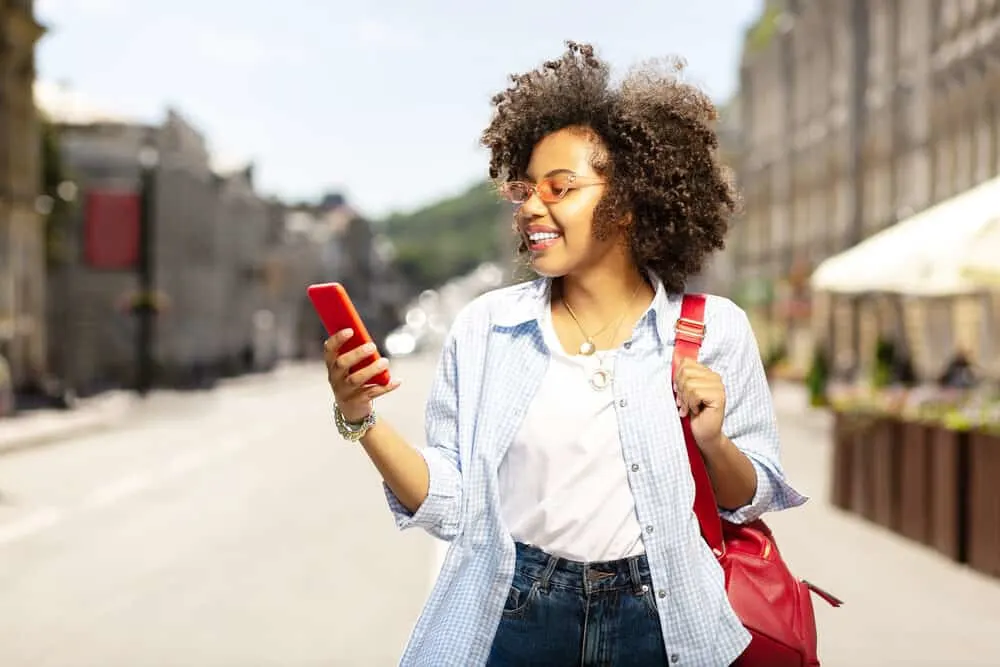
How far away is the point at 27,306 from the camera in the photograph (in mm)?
42719

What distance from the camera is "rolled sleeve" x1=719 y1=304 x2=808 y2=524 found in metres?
2.96

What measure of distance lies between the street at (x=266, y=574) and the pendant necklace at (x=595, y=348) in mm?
5096

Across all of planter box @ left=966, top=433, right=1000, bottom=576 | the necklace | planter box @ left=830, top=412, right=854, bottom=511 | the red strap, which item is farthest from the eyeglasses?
planter box @ left=830, top=412, right=854, bottom=511

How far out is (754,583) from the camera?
9.57ft

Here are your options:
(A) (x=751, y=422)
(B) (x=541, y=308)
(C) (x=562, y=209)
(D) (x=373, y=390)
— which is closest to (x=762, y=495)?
(A) (x=751, y=422)

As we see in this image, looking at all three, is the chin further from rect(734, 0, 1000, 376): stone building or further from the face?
rect(734, 0, 1000, 376): stone building

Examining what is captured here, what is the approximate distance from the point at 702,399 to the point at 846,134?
43304 mm

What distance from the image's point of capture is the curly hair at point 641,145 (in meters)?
3.06

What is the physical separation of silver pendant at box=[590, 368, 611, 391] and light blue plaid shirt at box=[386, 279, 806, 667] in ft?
0.10

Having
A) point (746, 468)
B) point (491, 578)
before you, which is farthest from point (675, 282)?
point (491, 578)

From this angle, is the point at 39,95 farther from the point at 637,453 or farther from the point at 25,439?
the point at 637,453

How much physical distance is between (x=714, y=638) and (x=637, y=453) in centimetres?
37

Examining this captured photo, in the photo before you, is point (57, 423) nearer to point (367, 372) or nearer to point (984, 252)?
point (984, 252)

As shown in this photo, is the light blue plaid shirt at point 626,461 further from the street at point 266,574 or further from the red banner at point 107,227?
the red banner at point 107,227
